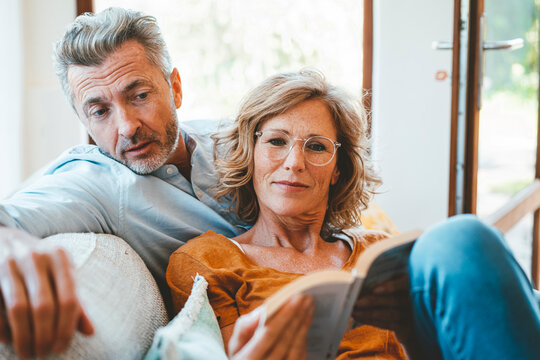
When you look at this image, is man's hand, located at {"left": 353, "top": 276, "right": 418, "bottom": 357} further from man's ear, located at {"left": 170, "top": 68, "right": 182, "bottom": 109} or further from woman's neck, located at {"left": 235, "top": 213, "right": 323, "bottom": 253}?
man's ear, located at {"left": 170, "top": 68, "right": 182, "bottom": 109}

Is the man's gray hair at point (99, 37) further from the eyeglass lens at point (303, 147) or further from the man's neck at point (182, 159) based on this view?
the eyeglass lens at point (303, 147)

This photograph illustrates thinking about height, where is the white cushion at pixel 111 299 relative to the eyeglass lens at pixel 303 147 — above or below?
below

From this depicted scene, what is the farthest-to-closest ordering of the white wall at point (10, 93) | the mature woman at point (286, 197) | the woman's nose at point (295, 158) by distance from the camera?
the white wall at point (10, 93), the woman's nose at point (295, 158), the mature woman at point (286, 197)

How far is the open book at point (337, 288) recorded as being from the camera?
2.50ft

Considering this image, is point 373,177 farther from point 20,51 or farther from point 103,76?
point 20,51

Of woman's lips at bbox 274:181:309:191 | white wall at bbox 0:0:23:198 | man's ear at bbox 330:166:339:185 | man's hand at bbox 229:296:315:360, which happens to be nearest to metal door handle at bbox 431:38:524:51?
man's ear at bbox 330:166:339:185

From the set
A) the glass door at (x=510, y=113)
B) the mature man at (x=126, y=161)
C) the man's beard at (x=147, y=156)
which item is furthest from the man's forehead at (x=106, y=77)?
the glass door at (x=510, y=113)

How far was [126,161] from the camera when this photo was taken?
5.01 ft

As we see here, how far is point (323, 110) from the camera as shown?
1.45 m

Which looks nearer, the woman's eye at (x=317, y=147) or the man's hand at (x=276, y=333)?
the man's hand at (x=276, y=333)

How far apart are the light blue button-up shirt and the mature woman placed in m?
0.08

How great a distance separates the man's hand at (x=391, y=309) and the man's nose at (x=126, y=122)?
2.81 feet

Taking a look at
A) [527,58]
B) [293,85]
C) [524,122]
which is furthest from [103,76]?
[524,122]

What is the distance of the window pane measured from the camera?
14.5 ft
